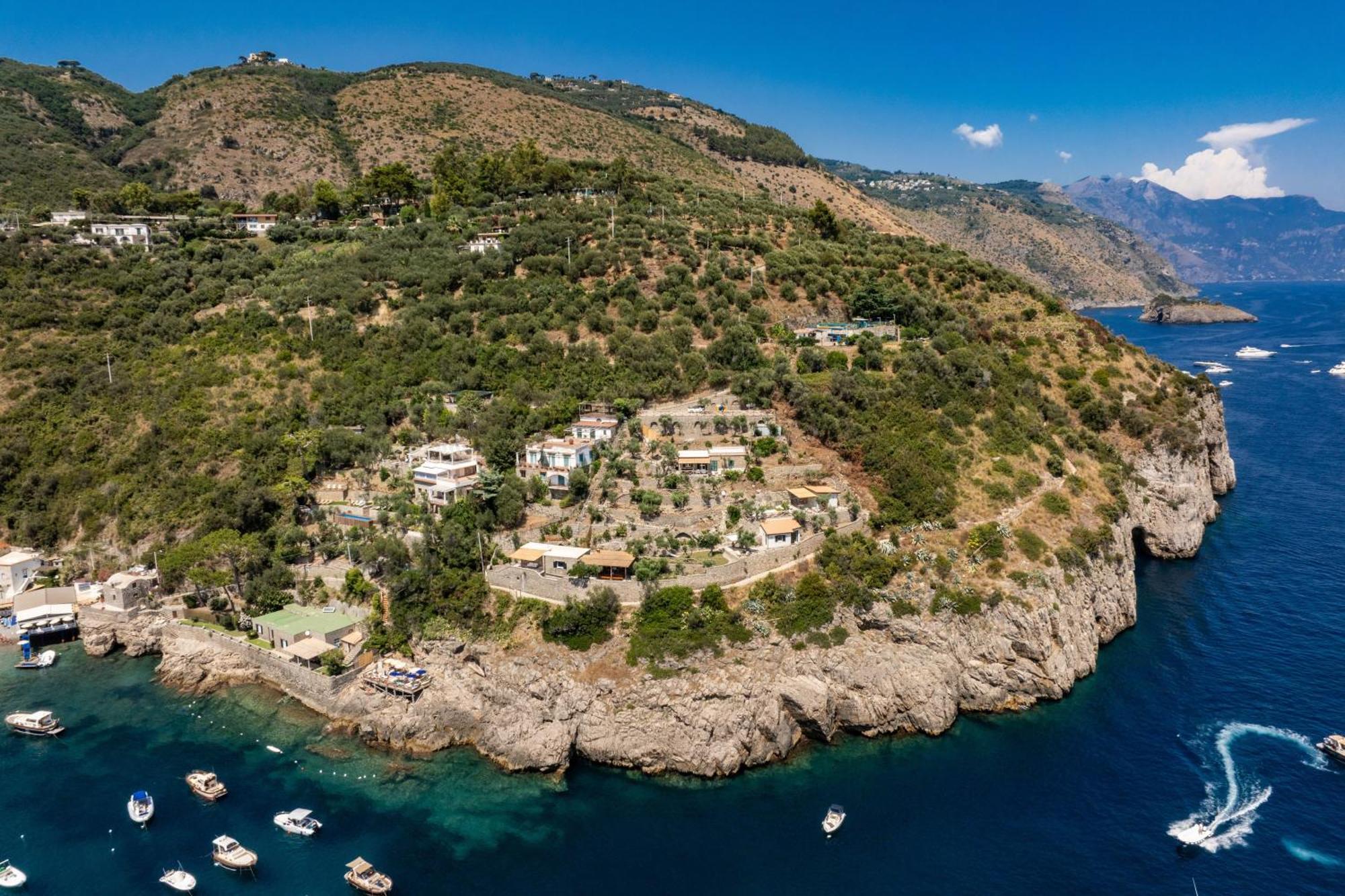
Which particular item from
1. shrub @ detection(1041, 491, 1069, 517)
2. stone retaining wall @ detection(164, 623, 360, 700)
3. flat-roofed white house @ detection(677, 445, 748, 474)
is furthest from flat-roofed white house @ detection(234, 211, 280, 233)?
shrub @ detection(1041, 491, 1069, 517)

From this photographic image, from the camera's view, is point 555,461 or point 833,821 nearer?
point 833,821

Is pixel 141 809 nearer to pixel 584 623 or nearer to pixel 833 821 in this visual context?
pixel 584 623

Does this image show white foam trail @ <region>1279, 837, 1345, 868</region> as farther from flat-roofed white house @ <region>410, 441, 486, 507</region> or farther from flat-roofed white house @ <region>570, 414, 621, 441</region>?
flat-roofed white house @ <region>410, 441, 486, 507</region>

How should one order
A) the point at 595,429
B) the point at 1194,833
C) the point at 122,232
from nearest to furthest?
the point at 1194,833 → the point at 595,429 → the point at 122,232

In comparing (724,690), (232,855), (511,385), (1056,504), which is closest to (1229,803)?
(1056,504)

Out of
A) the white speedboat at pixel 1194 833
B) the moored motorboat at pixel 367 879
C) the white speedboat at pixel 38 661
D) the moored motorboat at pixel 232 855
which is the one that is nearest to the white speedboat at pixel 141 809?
the moored motorboat at pixel 232 855

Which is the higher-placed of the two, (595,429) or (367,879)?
(595,429)
